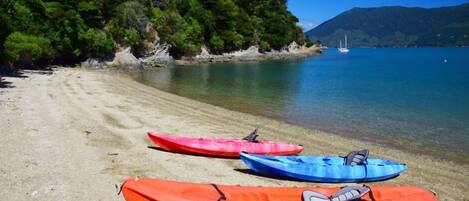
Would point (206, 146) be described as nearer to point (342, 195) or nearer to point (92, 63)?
point (342, 195)

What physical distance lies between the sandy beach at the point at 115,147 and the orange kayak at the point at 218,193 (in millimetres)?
1939

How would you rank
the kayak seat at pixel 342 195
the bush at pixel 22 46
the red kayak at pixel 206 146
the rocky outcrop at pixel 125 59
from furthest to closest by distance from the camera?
the rocky outcrop at pixel 125 59 < the bush at pixel 22 46 < the red kayak at pixel 206 146 < the kayak seat at pixel 342 195

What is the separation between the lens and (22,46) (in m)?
31.6

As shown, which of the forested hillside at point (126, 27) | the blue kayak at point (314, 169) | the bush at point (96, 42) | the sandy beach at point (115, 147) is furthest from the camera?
the bush at point (96, 42)

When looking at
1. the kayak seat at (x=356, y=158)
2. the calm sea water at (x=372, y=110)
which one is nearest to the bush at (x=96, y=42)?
the calm sea water at (x=372, y=110)

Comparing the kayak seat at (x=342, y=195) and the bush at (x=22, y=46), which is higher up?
the bush at (x=22, y=46)

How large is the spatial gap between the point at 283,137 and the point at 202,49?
70.9m

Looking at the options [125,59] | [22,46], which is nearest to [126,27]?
[125,59]

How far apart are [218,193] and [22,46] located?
94.3 ft

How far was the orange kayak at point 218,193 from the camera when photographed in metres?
7.26

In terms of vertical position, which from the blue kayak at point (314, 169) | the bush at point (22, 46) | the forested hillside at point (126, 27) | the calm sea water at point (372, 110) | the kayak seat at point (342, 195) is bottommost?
the calm sea water at point (372, 110)

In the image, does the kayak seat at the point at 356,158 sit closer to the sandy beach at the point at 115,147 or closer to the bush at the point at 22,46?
the sandy beach at the point at 115,147

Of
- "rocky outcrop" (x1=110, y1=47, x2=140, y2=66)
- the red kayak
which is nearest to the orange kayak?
the red kayak

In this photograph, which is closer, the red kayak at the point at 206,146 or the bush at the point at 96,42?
the red kayak at the point at 206,146
